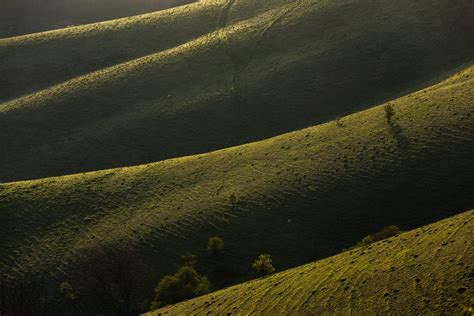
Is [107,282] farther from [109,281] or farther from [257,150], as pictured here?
[257,150]

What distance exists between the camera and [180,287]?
1897 inches

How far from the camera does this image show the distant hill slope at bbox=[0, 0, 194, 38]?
179 m

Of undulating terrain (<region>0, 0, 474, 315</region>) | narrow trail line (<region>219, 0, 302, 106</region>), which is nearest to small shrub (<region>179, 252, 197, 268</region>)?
undulating terrain (<region>0, 0, 474, 315</region>)

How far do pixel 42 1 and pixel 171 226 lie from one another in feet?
517

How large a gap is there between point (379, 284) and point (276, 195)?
80.7 feet

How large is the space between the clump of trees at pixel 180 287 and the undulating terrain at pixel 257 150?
1765 millimetres

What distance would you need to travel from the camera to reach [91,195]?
68.2 m

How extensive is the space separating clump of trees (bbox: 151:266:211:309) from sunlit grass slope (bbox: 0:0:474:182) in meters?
38.4

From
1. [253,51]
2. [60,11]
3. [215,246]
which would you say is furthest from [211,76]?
[60,11]

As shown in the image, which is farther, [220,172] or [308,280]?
[220,172]

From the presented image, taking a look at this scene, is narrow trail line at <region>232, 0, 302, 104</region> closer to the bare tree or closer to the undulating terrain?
the undulating terrain

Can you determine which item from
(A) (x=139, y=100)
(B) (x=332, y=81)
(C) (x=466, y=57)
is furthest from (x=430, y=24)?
(A) (x=139, y=100)

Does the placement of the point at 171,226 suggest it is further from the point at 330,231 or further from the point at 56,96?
the point at 56,96

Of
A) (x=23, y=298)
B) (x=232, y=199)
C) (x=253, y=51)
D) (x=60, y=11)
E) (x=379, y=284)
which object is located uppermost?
(x=60, y=11)
